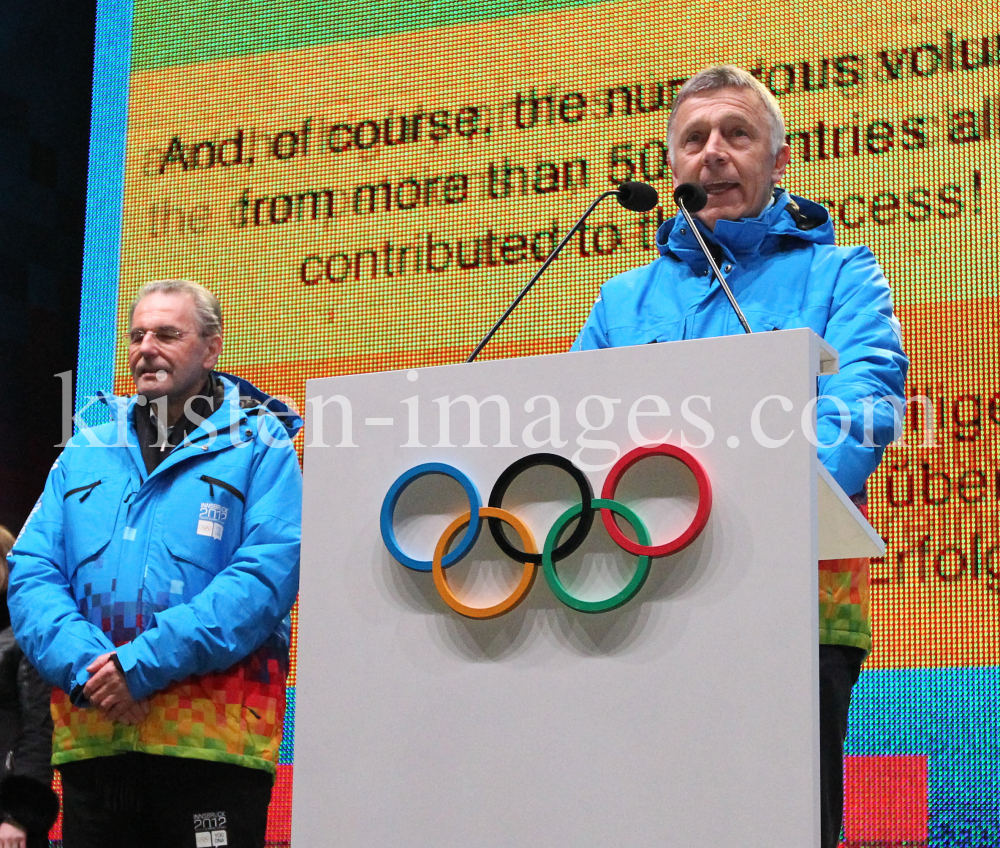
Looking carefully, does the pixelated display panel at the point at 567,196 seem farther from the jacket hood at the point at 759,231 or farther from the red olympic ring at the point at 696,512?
the red olympic ring at the point at 696,512

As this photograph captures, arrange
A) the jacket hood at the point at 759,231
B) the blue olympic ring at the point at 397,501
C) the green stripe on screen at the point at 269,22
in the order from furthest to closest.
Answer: the green stripe on screen at the point at 269,22 → the jacket hood at the point at 759,231 → the blue olympic ring at the point at 397,501

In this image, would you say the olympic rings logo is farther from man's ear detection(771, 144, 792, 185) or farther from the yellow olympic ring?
man's ear detection(771, 144, 792, 185)

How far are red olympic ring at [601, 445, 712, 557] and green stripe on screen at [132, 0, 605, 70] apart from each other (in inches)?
104

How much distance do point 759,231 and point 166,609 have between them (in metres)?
1.15

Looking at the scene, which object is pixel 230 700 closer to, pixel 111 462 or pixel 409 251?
pixel 111 462

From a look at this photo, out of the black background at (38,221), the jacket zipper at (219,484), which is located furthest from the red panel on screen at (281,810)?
the black background at (38,221)

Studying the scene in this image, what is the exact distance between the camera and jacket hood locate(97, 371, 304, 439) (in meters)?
2.58

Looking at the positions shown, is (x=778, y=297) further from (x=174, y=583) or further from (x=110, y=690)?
(x=110, y=690)

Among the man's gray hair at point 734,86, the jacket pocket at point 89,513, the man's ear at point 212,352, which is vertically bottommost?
the jacket pocket at point 89,513

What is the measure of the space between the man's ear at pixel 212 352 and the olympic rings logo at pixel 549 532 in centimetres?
126

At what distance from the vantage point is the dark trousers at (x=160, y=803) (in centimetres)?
220

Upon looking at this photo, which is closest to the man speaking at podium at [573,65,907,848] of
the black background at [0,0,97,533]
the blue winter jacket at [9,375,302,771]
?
the blue winter jacket at [9,375,302,771]

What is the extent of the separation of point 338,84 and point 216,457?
5.80 ft

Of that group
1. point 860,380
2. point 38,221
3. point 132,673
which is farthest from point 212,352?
point 38,221
